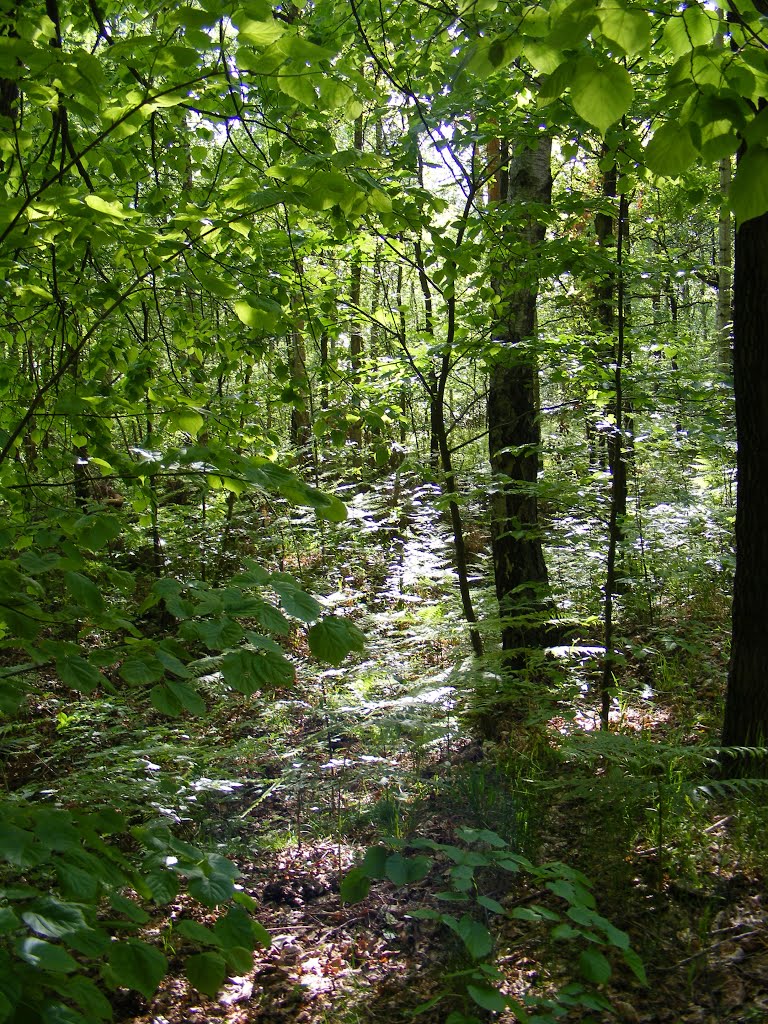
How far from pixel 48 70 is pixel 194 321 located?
236cm

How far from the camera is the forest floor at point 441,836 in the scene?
267 centimetres

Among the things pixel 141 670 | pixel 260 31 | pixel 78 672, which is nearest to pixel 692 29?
pixel 260 31

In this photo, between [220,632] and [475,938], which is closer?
[220,632]

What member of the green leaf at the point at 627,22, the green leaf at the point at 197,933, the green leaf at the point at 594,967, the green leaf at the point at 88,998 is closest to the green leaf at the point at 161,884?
the green leaf at the point at 197,933

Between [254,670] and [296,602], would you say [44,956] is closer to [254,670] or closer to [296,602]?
[254,670]

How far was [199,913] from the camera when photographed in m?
3.43

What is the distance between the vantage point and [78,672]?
1.73 metres

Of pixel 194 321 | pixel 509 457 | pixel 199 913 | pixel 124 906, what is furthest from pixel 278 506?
pixel 124 906

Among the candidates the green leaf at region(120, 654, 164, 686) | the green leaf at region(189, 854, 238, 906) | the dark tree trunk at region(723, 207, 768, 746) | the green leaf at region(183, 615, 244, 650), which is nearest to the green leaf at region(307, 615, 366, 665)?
the green leaf at region(183, 615, 244, 650)

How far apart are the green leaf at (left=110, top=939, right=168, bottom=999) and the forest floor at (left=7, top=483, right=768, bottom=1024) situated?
76cm

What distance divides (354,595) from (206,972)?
4331mm

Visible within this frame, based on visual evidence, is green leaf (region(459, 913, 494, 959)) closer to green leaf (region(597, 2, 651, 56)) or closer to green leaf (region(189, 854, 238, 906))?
green leaf (region(189, 854, 238, 906))

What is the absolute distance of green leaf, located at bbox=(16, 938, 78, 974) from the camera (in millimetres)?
1124

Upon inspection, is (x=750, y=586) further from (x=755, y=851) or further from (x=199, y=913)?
(x=199, y=913)
